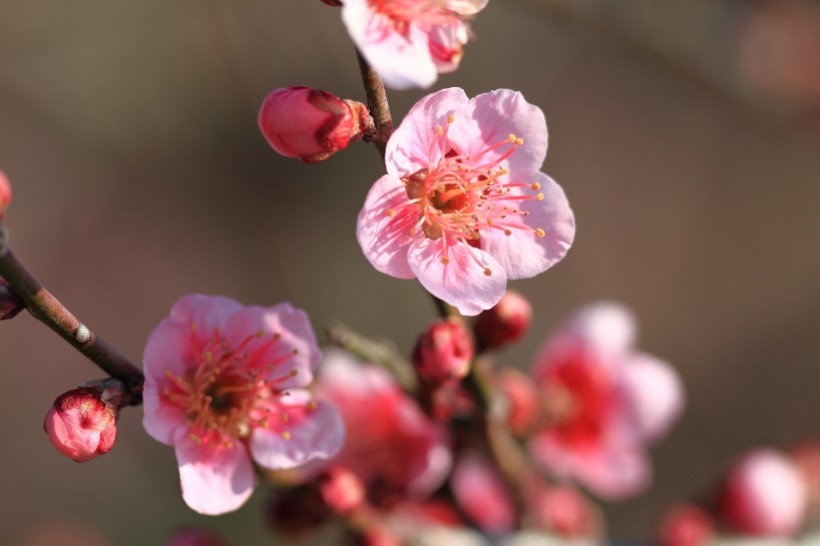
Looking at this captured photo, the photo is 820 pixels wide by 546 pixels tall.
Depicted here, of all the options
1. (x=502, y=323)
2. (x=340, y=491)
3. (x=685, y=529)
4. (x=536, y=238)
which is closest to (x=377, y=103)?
(x=536, y=238)

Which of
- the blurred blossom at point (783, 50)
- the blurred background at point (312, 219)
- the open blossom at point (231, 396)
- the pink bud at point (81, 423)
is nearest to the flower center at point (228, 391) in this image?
the open blossom at point (231, 396)

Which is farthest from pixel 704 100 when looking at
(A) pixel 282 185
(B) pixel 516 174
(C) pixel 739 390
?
(B) pixel 516 174

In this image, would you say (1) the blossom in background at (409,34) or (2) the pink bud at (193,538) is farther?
(2) the pink bud at (193,538)

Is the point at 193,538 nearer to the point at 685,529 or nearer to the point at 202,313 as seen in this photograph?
the point at 202,313

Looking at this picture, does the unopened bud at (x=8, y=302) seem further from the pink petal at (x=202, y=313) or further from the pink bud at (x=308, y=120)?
the pink bud at (x=308, y=120)

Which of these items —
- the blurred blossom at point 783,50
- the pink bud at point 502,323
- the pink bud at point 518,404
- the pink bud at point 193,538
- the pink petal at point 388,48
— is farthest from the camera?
the blurred blossom at point 783,50

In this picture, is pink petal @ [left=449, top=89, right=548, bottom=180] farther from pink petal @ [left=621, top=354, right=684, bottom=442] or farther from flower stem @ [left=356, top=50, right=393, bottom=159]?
Answer: pink petal @ [left=621, top=354, right=684, bottom=442]
